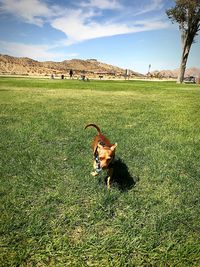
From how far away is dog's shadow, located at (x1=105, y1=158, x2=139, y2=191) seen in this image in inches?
203

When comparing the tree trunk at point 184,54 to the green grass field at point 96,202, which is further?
the tree trunk at point 184,54

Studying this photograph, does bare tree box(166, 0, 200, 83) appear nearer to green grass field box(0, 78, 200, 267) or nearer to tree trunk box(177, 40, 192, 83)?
tree trunk box(177, 40, 192, 83)

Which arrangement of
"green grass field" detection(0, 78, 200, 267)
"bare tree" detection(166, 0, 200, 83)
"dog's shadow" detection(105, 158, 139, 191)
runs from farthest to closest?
"bare tree" detection(166, 0, 200, 83) → "dog's shadow" detection(105, 158, 139, 191) → "green grass field" detection(0, 78, 200, 267)

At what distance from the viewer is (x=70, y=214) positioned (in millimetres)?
4266

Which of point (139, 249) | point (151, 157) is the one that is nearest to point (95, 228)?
point (139, 249)

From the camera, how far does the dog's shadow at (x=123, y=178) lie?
16.9 feet

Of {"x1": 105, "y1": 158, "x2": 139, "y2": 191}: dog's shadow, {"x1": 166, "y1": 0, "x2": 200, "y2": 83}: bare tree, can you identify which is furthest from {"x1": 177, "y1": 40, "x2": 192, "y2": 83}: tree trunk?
{"x1": 105, "y1": 158, "x2": 139, "y2": 191}: dog's shadow

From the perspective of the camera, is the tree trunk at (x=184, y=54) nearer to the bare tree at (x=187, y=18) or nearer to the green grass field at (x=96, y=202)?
the bare tree at (x=187, y=18)

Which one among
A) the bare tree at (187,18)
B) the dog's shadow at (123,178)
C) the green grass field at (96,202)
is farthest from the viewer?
the bare tree at (187,18)

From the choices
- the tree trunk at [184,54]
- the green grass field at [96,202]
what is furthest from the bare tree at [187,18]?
the green grass field at [96,202]

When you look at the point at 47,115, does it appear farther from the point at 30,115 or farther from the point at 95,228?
the point at 95,228

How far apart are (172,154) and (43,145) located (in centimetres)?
332

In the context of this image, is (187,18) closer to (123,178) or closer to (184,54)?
(184,54)

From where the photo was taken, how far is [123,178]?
5.45 metres
